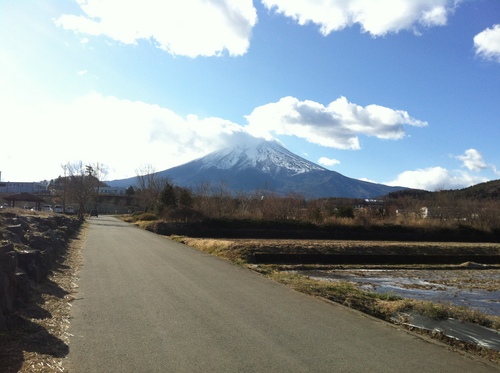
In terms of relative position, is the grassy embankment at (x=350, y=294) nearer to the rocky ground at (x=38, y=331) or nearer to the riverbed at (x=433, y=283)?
the riverbed at (x=433, y=283)

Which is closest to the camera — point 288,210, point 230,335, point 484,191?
point 230,335

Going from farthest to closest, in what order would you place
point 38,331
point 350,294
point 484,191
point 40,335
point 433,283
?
point 484,191 < point 433,283 < point 350,294 < point 38,331 < point 40,335

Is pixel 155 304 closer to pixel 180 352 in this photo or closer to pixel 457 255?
pixel 180 352

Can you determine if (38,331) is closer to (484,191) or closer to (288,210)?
(288,210)

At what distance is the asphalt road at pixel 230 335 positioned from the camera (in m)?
5.50

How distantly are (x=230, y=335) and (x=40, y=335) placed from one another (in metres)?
2.80

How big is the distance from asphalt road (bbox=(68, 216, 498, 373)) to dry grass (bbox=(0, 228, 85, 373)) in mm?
189

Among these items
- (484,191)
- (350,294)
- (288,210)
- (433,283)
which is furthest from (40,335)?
(484,191)

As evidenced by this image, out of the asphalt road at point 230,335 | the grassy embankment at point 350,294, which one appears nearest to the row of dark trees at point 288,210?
the grassy embankment at point 350,294

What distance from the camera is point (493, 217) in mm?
52219

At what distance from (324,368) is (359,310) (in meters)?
4.17

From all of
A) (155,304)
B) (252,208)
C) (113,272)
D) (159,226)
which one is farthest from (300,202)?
(155,304)

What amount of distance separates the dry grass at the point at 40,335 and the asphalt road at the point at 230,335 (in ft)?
0.62

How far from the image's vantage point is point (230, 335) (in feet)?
22.2
